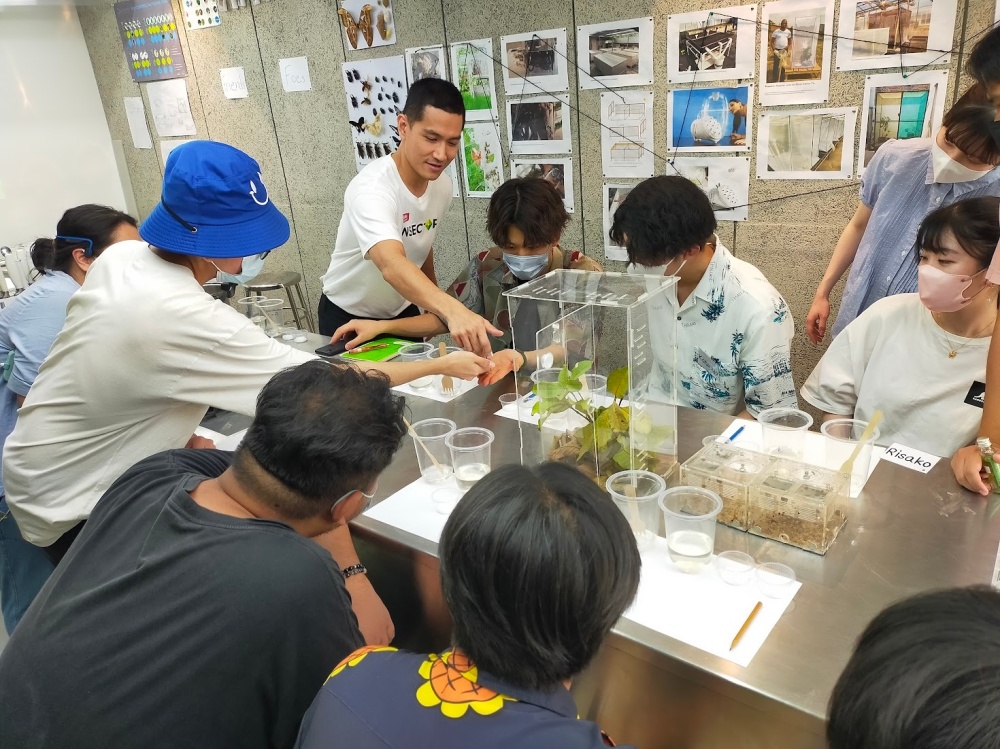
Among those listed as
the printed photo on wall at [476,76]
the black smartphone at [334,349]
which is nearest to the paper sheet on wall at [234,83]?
the printed photo on wall at [476,76]

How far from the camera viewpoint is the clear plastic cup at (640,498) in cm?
128

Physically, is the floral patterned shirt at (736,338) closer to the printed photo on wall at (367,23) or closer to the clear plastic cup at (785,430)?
the clear plastic cup at (785,430)

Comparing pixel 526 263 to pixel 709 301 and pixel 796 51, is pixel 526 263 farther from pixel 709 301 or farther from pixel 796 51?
pixel 796 51

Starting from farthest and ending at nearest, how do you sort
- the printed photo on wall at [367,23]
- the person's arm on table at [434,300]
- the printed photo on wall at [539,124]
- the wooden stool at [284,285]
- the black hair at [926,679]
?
the wooden stool at [284,285]
the printed photo on wall at [367,23]
the printed photo on wall at [539,124]
the person's arm on table at [434,300]
the black hair at [926,679]

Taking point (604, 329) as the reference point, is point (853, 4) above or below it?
above

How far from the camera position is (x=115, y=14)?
487cm

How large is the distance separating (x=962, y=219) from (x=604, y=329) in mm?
931

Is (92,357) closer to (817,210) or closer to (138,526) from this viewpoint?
(138,526)

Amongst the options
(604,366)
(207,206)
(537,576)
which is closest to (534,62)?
(207,206)

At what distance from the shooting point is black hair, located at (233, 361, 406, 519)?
41.9 inches

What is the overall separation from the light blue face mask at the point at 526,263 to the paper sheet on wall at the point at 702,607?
4.23 ft

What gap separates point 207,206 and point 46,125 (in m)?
4.63

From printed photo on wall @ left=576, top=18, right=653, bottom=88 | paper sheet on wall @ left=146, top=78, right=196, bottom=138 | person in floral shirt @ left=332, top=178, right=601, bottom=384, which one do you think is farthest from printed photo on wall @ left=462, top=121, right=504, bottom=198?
paper sheet on wall @ left=146, top=78, right=196, bottom=138

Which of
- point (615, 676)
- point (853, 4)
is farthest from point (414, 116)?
point (615, 676)
